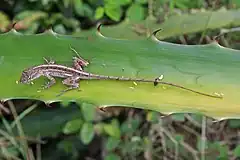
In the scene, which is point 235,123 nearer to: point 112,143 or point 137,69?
point 112,143

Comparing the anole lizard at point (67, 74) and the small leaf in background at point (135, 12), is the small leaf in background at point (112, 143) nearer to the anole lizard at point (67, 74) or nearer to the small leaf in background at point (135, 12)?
the small leaf in background at point (135, 12)

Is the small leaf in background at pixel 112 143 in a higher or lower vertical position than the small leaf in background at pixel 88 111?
lower

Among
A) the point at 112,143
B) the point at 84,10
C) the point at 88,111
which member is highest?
the point at 84,10

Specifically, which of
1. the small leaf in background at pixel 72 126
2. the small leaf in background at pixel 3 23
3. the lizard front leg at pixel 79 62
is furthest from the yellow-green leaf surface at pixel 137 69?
the small leaf in background at pixel 3 23

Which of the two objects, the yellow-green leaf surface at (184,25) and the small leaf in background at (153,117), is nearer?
the yellow-green leaf surface at (184,25)

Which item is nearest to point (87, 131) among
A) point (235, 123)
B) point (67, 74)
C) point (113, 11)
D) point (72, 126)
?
point (72, 126)

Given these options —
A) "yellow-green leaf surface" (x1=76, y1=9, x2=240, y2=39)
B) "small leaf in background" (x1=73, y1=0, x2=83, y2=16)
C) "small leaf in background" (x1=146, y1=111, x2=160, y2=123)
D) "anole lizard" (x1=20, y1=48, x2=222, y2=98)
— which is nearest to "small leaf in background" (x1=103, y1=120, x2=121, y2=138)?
"small leaf in background" (x1=146, y1=111, x2=160, y2=123)

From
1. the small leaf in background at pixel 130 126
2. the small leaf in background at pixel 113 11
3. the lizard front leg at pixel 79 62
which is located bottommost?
the small leaf in background at pixel 130 126
